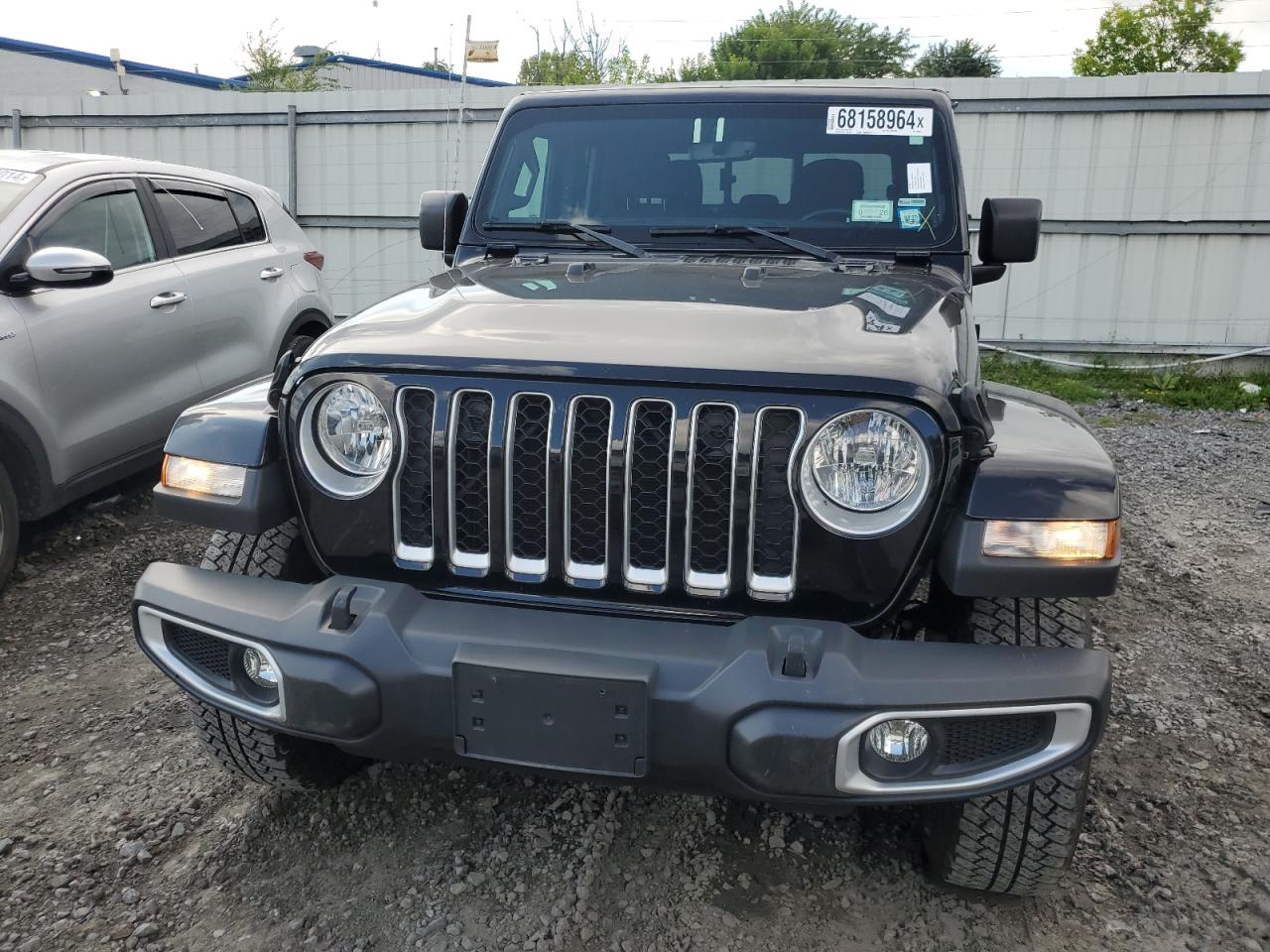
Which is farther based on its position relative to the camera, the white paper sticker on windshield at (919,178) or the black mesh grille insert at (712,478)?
A: the white paper sticker on windshield at (919,178)

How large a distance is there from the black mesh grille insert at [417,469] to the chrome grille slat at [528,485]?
0.18m

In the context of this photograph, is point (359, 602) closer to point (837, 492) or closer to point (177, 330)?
point (837, 492)

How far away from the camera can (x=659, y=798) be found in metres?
2.71

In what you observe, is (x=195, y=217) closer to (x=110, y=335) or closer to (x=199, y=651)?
(x=110, y=335)

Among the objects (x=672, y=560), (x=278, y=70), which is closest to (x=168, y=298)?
(x=672, y=560)

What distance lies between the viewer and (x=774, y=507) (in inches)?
76.1

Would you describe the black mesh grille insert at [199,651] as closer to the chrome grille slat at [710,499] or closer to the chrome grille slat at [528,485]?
the chrome grille slat at [528,485]

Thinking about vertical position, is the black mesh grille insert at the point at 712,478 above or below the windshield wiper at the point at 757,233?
below

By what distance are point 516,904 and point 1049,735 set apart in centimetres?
123

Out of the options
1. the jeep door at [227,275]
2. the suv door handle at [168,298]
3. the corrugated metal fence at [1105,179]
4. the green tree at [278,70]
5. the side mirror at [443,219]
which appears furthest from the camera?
the green tree at [278,70]

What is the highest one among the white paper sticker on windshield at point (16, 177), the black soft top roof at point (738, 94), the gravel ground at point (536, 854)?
the black soft top roof at point (738, 94)

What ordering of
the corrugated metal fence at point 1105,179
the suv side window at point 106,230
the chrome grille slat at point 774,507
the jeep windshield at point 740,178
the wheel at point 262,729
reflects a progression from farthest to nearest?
the corrugated metal fence at point 1105,179 < the suv side window at point 106,230 < the jeep windshield at point 740,178 < the wheel at point 262,729 < the chrome grille slat at point 774,507

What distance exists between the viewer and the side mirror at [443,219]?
11.9ft

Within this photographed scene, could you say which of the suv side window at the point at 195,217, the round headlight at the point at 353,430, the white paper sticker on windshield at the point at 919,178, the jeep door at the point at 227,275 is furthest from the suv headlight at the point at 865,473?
the suv side window at the point at 195,217
